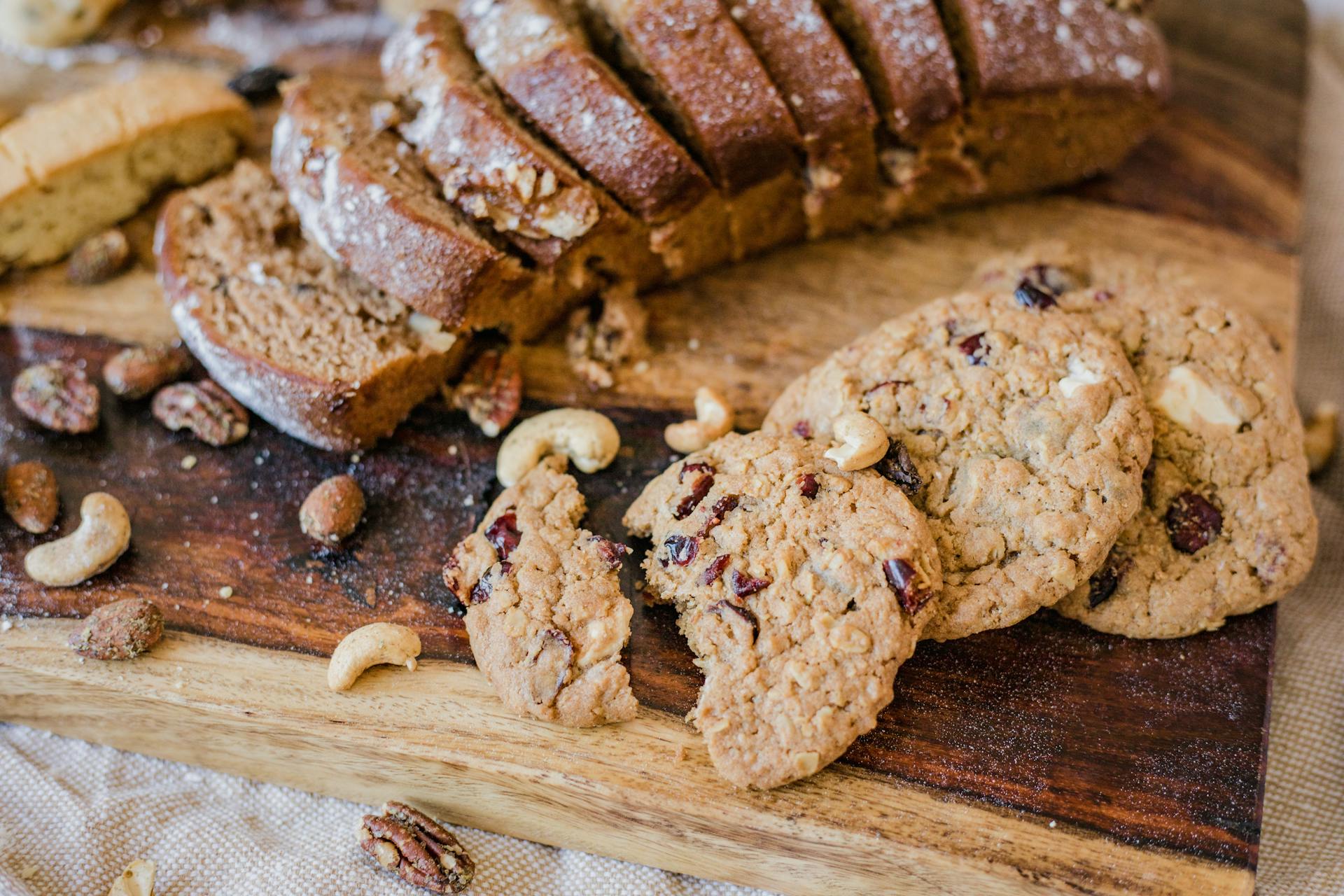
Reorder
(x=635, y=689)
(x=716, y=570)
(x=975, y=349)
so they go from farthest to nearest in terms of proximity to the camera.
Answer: (x=975, y=349)
(x=635, y=689)
(x=716, y=570)

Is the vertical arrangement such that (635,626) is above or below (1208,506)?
below

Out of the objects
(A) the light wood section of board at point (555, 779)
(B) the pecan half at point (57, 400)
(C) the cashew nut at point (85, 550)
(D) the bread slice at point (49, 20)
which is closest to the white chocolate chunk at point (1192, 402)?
(A) the light wood section of board at point (555, 779)

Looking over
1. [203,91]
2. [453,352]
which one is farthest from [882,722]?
[203,91]

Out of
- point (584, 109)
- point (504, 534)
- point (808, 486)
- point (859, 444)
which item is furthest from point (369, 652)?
point (584, 109)

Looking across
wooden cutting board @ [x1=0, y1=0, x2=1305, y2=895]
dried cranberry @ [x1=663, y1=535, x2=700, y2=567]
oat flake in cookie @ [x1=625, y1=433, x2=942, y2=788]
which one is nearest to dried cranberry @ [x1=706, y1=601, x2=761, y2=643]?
oat flake in cookie @ [x1=625, y1=433, x2=942, y2=788]

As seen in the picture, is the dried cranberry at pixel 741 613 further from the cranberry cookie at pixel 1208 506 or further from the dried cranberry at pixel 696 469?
the cranberry cookie at pixel 1208 506

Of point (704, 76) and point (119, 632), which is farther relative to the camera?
point (704, 76)

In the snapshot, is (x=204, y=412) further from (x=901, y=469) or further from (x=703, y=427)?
(x=901, y=469)
